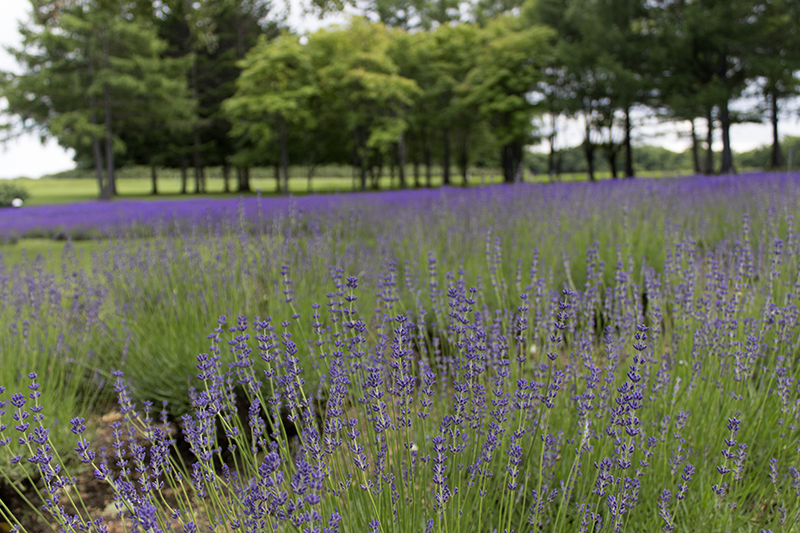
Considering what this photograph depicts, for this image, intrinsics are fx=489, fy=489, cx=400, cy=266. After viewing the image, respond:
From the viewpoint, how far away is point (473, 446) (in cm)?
157

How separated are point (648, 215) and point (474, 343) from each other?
17.8 feet

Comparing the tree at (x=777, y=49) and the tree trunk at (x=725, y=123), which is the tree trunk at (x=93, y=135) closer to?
the tree trunk at (x=725, y=123)

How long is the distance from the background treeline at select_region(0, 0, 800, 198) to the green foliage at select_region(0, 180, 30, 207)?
122 inches

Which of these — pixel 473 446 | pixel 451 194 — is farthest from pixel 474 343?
pixel 451 194

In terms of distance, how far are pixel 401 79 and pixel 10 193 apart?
20.2 m

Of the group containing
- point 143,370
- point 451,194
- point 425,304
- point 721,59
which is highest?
point 721,59

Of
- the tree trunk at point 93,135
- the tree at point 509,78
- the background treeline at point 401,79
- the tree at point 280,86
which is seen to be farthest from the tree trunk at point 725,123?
the tree trunk at point 93,135

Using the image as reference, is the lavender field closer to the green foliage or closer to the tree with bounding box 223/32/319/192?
the tree with bounding box 223/32/319/192

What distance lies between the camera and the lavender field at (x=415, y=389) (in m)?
1.24

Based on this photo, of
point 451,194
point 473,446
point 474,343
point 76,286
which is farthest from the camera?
point 451,194

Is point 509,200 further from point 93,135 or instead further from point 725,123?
point 93,135

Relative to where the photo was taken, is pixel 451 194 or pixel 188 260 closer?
pixel 188 260

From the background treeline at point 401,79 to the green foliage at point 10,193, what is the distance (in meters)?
3.10

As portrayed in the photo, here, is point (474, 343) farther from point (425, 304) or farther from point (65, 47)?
point (65, 47)
